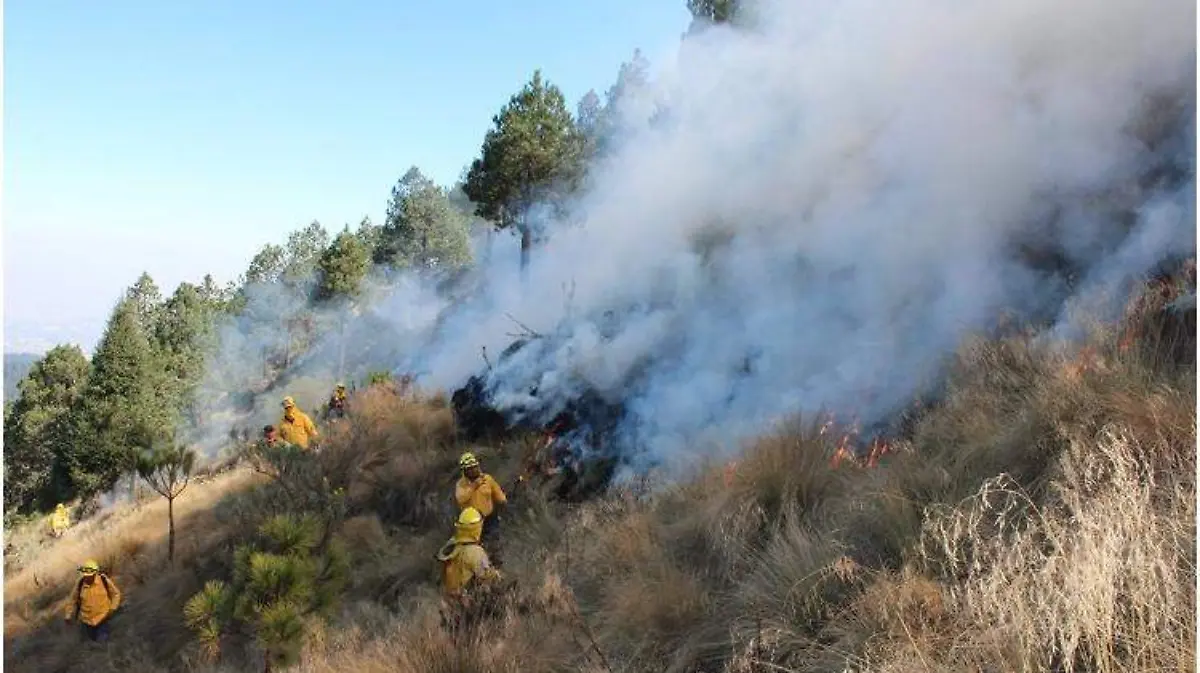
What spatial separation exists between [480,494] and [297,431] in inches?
211

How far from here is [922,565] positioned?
2820 millimetres

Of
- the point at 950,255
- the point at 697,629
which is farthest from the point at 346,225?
the point at 697,629

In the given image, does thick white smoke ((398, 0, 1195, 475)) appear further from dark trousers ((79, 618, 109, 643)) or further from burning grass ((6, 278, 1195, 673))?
dark trousers ((79, 618, 109, 643))

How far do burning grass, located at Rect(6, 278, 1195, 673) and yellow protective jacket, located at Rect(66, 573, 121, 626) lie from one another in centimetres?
335

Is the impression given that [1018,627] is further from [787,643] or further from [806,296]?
[806,296]

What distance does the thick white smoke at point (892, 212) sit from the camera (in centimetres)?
595

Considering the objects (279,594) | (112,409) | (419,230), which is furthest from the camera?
(419,230)

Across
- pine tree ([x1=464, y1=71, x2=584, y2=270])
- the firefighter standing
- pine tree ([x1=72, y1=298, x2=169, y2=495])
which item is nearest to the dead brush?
the firefighter standing

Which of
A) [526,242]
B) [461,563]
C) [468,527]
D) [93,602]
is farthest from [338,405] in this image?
[461,563]

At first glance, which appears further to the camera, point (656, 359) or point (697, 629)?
point (656, 359)

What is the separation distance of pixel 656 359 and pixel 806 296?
172 centimetres

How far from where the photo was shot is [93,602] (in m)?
7.38

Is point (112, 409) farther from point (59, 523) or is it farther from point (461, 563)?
point (461, 563)

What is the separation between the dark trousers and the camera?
289 inches
